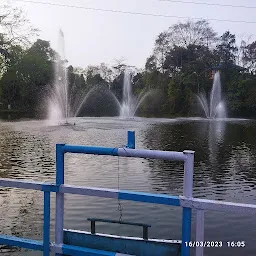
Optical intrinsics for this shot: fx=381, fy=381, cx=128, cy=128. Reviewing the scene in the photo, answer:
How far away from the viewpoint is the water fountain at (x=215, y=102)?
43900 mm

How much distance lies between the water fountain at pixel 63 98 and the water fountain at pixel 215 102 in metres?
15.1

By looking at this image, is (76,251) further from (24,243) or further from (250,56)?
(250,56)

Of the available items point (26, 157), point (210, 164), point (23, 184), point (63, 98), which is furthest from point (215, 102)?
point (23, 184)

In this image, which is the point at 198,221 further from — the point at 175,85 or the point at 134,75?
the point at 134,75

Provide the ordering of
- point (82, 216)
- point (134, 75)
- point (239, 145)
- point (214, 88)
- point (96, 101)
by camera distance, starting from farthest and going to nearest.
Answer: point (134, 75) → point (96, 101) → point (214, 88) → point (239, 145) → point (82, 216)

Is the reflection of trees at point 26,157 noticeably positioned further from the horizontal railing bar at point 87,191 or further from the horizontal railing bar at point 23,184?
the horizontal railing bar at point 87,191

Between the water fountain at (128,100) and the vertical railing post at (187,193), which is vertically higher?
the water fountain at (128,100)

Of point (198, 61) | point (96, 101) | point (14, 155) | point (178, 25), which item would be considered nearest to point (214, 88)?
point (198, 61)

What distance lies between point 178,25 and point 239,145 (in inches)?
1583

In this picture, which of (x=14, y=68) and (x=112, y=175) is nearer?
(x=112, y=175)

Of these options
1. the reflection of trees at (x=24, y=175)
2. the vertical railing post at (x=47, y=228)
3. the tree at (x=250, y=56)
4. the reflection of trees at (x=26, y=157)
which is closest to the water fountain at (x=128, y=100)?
A: the tree at (x=250, y=56)

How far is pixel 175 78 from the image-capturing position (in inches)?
1998

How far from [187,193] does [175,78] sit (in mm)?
49065

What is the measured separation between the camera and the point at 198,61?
49594 millimetres
